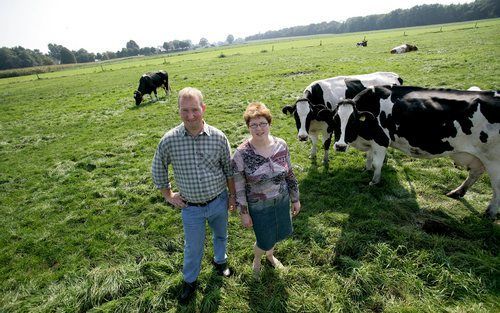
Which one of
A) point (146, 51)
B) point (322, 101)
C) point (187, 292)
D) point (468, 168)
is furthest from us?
point (146, 51)

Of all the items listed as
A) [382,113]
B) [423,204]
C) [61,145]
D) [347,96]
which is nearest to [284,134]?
[347,96]

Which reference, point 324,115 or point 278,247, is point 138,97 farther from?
point 278,247

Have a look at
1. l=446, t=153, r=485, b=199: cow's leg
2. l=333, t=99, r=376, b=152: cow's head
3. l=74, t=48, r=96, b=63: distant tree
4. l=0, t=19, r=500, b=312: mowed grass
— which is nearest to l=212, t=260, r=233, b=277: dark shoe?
l=0, t=19, r=500, b=312: mowed grass

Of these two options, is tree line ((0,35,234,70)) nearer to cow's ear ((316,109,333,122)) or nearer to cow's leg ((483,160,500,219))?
cow's ear ((316,109,333,122))

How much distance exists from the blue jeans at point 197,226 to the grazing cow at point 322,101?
12.2 feet

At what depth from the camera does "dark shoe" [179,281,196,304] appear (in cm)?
378

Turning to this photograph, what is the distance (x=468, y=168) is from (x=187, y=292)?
522cm

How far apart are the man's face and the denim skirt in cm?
113

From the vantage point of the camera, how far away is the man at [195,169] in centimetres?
317

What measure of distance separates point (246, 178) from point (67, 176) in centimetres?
681

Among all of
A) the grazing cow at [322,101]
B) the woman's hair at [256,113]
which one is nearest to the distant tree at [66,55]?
the grazing cow at [322,101]

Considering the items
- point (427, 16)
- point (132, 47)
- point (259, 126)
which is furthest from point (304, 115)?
point (132, 47)

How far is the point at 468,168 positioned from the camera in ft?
17.4

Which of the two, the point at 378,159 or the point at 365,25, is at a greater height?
the point at 378,159
